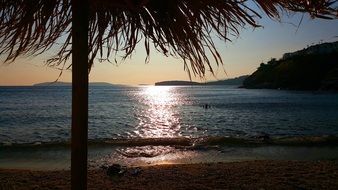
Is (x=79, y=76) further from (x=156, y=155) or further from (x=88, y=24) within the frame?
(x=156, y=155)

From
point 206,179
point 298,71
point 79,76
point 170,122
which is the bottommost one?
point 170,122

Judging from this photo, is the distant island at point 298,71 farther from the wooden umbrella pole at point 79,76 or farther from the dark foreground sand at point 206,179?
the wooden umbrella pole at point 79,76

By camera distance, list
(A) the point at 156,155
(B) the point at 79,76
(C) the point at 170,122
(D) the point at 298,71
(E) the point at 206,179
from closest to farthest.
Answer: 1. (B) the point at 79,76
2. (E) the point at 206,179
3. (A) the point at 156,155
4. (C) the point at 170,122
5. (D) the point at 298,71

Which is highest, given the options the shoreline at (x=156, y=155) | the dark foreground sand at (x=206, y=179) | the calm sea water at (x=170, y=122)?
the dark foreground sand at (x=206, y=179)

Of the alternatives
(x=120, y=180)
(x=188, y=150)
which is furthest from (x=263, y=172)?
(x=188, y=150)

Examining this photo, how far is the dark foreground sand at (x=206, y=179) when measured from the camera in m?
8.76

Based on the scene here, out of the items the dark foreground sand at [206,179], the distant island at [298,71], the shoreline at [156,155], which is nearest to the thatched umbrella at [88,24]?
the dark foreground sand at [206,179]

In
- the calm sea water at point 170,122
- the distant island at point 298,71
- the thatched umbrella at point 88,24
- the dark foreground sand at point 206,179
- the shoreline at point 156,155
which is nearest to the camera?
the thatched umbrella at point 88,24

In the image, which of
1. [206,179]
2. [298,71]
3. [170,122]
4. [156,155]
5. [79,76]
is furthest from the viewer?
[298,71]

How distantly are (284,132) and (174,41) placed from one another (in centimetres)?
2958

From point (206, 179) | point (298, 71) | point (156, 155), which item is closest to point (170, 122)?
point (156, 155)

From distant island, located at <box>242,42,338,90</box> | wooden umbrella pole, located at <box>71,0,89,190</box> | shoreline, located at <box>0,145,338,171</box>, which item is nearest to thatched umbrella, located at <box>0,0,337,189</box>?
wooden umbrella pole, located at <box>71,0,89,190</box>

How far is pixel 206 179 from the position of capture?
31.7 feet

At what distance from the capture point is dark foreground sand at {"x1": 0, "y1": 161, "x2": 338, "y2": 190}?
8.76 metres
